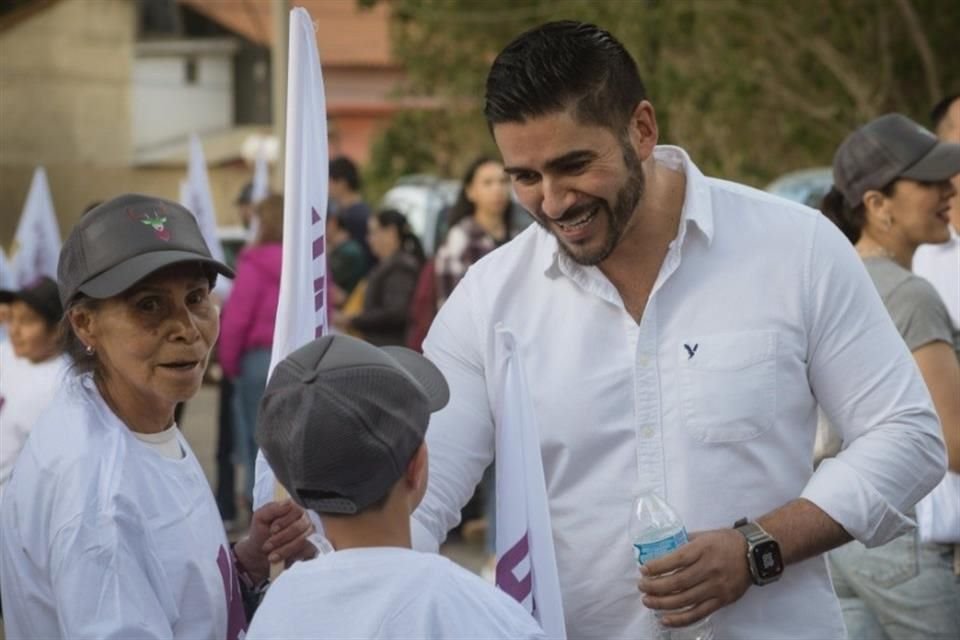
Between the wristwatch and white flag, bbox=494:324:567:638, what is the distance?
0.39 metres

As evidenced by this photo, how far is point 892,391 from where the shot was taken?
148 inches

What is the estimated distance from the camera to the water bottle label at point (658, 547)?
11.7 feet

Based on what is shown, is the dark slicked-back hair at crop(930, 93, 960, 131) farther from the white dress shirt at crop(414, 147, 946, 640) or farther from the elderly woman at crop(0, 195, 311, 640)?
the elderly woman at crop(0, 195, 311, 640)

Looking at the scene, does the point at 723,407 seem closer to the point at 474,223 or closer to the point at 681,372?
the point at 681,372

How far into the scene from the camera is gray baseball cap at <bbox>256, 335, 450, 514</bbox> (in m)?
2.85

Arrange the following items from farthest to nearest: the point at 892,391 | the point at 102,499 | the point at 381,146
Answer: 1. the point at 381,146
2. the point at 892,391
3. the point at 102,499

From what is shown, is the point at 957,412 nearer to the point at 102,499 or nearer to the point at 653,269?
the point at 653,269

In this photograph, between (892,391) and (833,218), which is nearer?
(892,391)

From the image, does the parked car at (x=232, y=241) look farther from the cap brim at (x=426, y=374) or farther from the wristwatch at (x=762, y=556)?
the cap brim at (x=426, y=374)

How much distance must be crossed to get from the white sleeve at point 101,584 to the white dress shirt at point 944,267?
9.84ft

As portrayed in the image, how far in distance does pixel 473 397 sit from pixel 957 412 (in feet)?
5.05

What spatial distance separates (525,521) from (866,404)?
76 centimetres

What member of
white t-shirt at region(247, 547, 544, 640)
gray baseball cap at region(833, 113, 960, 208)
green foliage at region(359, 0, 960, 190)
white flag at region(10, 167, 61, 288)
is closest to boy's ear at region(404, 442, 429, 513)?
white t-shirt at region(247, 547, 544, 640)

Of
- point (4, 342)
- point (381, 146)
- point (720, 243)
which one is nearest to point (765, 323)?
point (720, 243)
